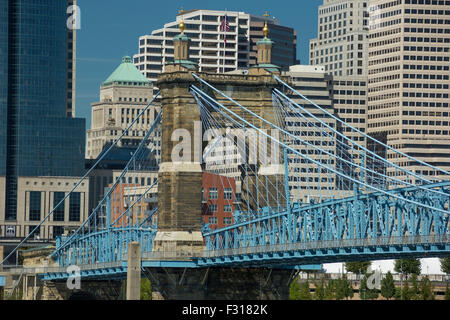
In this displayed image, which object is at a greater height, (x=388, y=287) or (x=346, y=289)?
(x=388, y=287)

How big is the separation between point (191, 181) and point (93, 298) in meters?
37.0

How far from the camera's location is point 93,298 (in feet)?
570

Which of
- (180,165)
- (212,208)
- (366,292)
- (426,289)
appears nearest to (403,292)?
(426,289)

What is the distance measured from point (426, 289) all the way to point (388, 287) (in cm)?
640

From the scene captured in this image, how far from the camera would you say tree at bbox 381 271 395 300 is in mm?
190000

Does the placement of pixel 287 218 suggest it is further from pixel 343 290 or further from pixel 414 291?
pixel 414 291

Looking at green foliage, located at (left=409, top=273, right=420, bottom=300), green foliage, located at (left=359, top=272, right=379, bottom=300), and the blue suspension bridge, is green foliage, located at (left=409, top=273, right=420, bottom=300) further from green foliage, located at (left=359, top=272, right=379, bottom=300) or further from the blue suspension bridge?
the blue suspension bridge

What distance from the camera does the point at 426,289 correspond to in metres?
186

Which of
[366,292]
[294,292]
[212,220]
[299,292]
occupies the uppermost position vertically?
[212,220]

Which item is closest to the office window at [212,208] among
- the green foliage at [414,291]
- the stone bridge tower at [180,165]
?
the green foliage at [414,291]

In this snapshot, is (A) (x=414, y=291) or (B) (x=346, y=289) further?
(B) (x=346, y=289)

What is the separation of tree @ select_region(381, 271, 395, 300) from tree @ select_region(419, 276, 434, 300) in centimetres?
404
